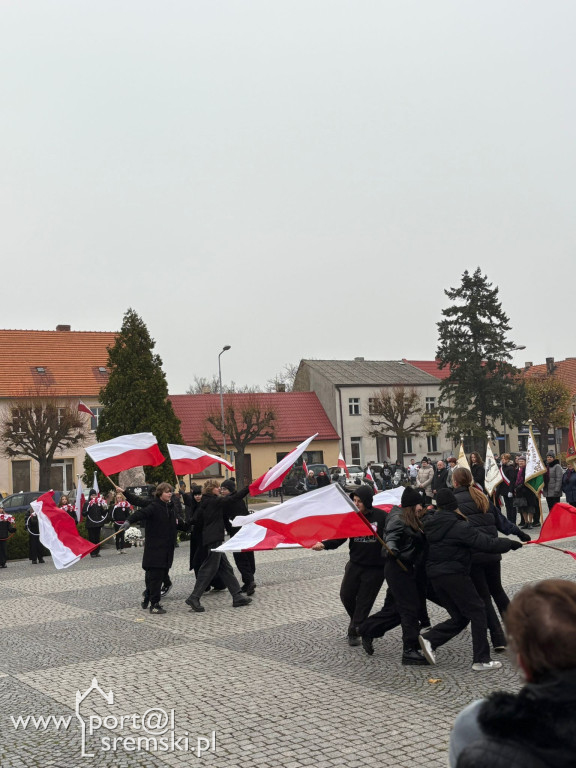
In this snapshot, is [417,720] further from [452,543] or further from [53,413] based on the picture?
[53,413]

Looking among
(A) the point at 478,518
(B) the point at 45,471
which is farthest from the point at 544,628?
(B) the point at 45,471

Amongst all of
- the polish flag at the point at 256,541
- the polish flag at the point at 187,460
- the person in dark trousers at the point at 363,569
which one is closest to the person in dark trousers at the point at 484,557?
the person in dark trousers at the point at 363,569

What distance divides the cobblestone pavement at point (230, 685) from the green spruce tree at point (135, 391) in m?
28.0

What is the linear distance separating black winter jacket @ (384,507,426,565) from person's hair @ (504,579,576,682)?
5936 millimetres

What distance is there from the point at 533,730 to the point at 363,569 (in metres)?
6.96

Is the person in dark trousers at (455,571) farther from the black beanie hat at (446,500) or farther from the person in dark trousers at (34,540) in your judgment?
the person in dark trousers at (34,540)

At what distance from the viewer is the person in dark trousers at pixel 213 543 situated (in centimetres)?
1216

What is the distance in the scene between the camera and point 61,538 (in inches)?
525

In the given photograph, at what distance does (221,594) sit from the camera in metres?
13.8

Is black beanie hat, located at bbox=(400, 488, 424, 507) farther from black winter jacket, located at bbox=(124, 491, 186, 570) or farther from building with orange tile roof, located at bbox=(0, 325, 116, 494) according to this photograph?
building with orange tile roof, located at bbox=(0, 325, 116, 494)

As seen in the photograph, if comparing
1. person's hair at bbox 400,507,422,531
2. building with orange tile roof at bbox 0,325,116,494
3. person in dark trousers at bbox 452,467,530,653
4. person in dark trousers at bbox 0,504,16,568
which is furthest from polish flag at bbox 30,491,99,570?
building with orange tile roof at bbox 0,325,116,494

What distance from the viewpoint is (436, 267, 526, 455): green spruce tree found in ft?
183

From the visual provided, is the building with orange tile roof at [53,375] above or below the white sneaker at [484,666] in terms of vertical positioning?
above

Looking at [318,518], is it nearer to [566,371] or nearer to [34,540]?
[34,540]
